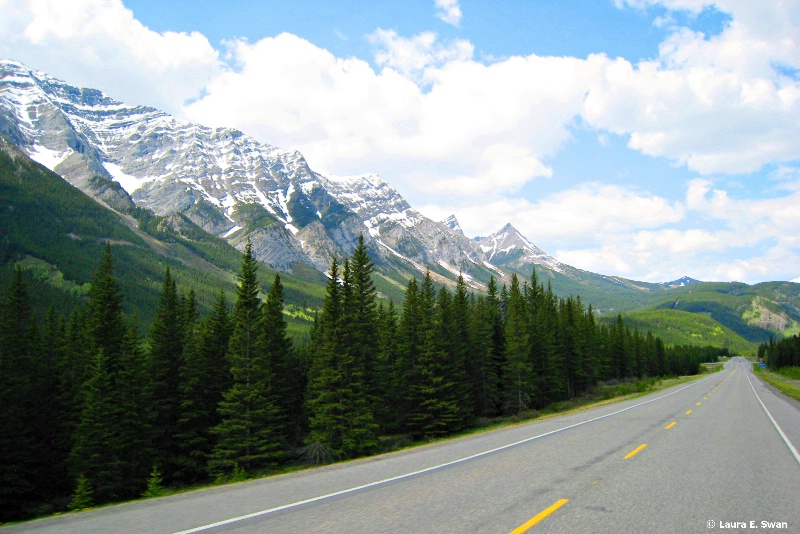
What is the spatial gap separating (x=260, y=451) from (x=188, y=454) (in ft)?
23.8

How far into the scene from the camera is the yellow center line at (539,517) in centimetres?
666

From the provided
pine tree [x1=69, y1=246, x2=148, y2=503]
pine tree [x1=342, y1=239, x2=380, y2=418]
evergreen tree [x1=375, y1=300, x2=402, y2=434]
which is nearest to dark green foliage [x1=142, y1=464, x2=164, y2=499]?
pine tree [x1=69, y1=246, x2=148, y2=503]

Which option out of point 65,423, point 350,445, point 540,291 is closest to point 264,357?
point 350,445

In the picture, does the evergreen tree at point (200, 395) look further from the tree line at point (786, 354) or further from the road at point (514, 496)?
the tree line at point (786, 354)

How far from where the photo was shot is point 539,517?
23.7 ft

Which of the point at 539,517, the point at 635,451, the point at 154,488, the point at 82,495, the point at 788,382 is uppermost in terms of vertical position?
the point at 539,517

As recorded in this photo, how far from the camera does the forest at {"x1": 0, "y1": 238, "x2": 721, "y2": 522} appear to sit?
32.0m

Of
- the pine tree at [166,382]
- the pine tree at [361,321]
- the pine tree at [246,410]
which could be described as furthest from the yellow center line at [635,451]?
the pine tree at [166,382]

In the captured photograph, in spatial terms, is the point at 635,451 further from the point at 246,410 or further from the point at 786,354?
the point at 786,354

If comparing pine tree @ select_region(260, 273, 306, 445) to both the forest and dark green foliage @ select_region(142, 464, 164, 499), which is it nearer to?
the forest

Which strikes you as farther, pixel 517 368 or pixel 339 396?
pixel 517 368

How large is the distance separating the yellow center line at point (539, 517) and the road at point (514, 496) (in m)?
0.02

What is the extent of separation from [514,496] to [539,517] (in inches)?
55.6

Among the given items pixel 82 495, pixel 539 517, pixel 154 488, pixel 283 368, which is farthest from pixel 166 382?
pixel 539 517
